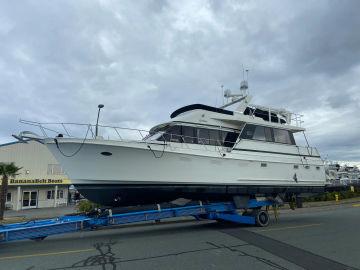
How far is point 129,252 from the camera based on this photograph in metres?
7.70

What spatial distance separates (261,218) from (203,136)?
145 inches

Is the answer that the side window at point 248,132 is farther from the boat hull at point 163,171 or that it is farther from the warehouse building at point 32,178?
the warehouse building at point 32,178

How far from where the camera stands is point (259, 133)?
13.2m

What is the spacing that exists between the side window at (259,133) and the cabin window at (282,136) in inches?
29.8

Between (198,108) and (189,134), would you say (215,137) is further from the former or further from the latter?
(198,108)

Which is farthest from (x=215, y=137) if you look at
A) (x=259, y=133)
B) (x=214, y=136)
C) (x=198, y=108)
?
(x=259, y=133)

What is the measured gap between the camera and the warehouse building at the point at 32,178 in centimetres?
3491

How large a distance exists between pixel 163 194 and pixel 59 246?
351 centimetres

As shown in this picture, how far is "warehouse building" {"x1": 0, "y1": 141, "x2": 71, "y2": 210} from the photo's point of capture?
3491 cm

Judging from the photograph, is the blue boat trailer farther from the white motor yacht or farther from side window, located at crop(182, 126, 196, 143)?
side window, located at crop(182, 126, 196, 143)

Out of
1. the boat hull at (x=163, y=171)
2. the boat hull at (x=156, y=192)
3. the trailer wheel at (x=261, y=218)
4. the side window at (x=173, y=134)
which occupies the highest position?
the side window at (x=173, y=134)

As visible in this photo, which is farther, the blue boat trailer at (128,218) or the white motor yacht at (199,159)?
the white motor yacht at (199,159)

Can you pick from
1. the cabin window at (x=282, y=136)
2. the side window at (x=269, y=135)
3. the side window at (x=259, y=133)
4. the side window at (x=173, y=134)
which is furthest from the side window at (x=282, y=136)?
the side window at (x=173, y=134)

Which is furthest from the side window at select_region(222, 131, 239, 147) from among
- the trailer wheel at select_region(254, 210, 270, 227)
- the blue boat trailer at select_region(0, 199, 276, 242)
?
the trailer wheel at select_region(254, 210, 270, 227)
